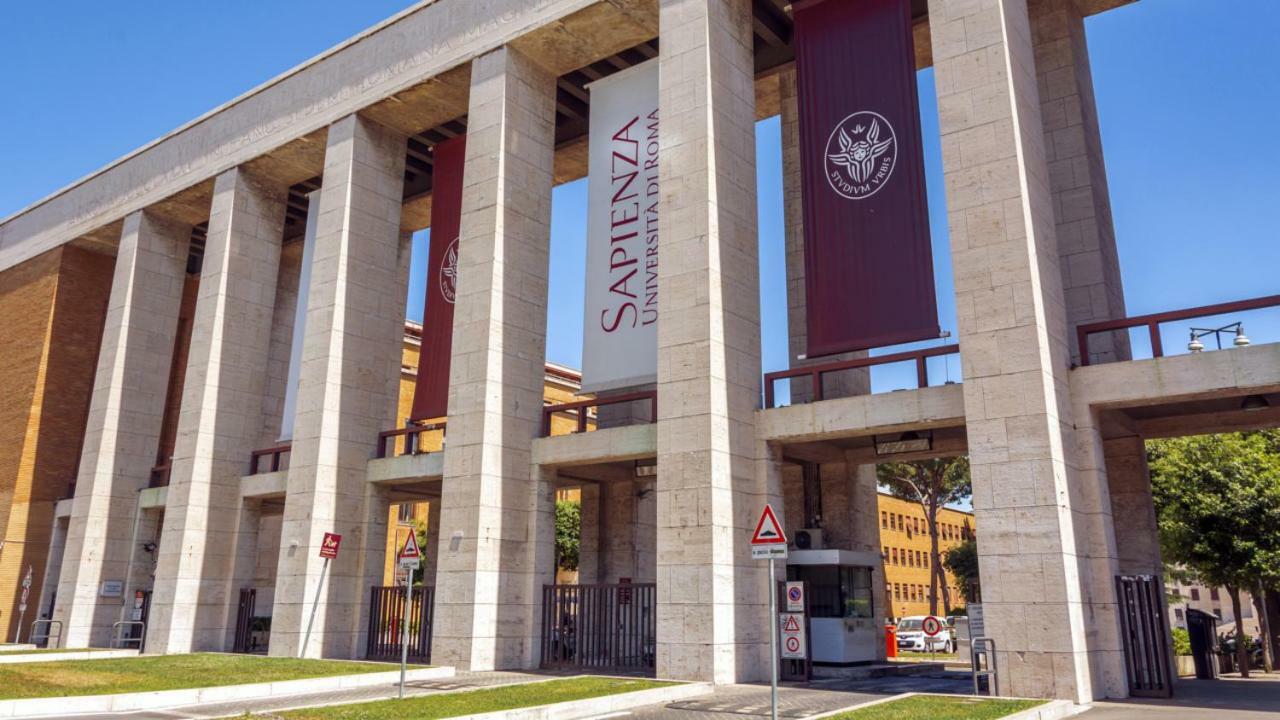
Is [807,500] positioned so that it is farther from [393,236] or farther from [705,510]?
[393,236]

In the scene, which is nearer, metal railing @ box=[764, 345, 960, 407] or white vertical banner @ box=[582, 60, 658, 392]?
metal railing @ box=[764, 345, 960, 407]

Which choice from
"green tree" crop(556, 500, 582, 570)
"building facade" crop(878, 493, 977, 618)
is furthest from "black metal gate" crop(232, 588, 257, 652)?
"building facade" crop(878, 493, 977, 618)

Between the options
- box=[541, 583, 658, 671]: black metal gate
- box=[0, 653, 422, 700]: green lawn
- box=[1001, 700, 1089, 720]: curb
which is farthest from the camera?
box=[541, 583, 658, 671]: black metal gate

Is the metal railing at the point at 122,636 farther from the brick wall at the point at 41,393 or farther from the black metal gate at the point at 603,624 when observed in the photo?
the black metal gate at the point at 603,624

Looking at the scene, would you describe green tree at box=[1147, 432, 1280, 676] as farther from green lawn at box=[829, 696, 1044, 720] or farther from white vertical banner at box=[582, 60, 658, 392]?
white vertical banner at box=[582, 60, 658, 392]

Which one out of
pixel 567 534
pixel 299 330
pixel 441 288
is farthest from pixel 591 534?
pixel 567 534

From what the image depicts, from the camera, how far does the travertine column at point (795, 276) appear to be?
24.8 meters

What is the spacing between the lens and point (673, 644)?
772 inches

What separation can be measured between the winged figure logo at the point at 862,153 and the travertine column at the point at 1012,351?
1.90 meters

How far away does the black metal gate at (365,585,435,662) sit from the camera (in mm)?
26419

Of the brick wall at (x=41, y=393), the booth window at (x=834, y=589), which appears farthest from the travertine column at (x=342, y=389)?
the brick wall at (x=41, y=393)

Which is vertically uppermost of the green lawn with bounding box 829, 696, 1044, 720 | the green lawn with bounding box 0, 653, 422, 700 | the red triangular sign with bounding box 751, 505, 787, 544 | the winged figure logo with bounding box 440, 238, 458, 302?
the winged figure logo with bounding box 440, 238, 458, 302

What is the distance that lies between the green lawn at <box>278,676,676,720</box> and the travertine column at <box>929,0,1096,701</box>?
6.68 m

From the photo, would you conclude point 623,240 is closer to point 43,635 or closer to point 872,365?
point 872,365
